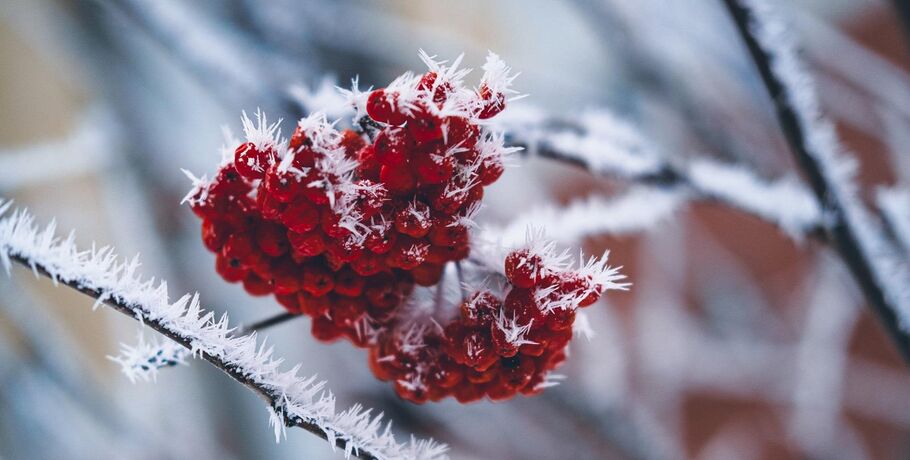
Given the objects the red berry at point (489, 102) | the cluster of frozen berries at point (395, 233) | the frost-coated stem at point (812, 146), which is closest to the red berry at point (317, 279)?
the cluster of frozen berries at point (395, 233)

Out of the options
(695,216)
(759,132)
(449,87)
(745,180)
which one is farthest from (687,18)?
(695,216)

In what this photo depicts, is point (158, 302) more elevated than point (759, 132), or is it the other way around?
point (759, 132)

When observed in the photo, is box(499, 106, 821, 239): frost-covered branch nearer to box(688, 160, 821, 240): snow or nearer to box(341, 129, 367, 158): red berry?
box(688, 160, 821, 240): snow

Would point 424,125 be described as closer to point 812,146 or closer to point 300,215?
point 300,215

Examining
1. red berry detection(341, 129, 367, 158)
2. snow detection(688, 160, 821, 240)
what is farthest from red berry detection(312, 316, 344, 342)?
snow detection(688, 160, 821, 240)

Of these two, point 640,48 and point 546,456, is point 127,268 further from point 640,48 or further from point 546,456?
point 546,456

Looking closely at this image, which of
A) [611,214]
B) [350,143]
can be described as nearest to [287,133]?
[611,214]
